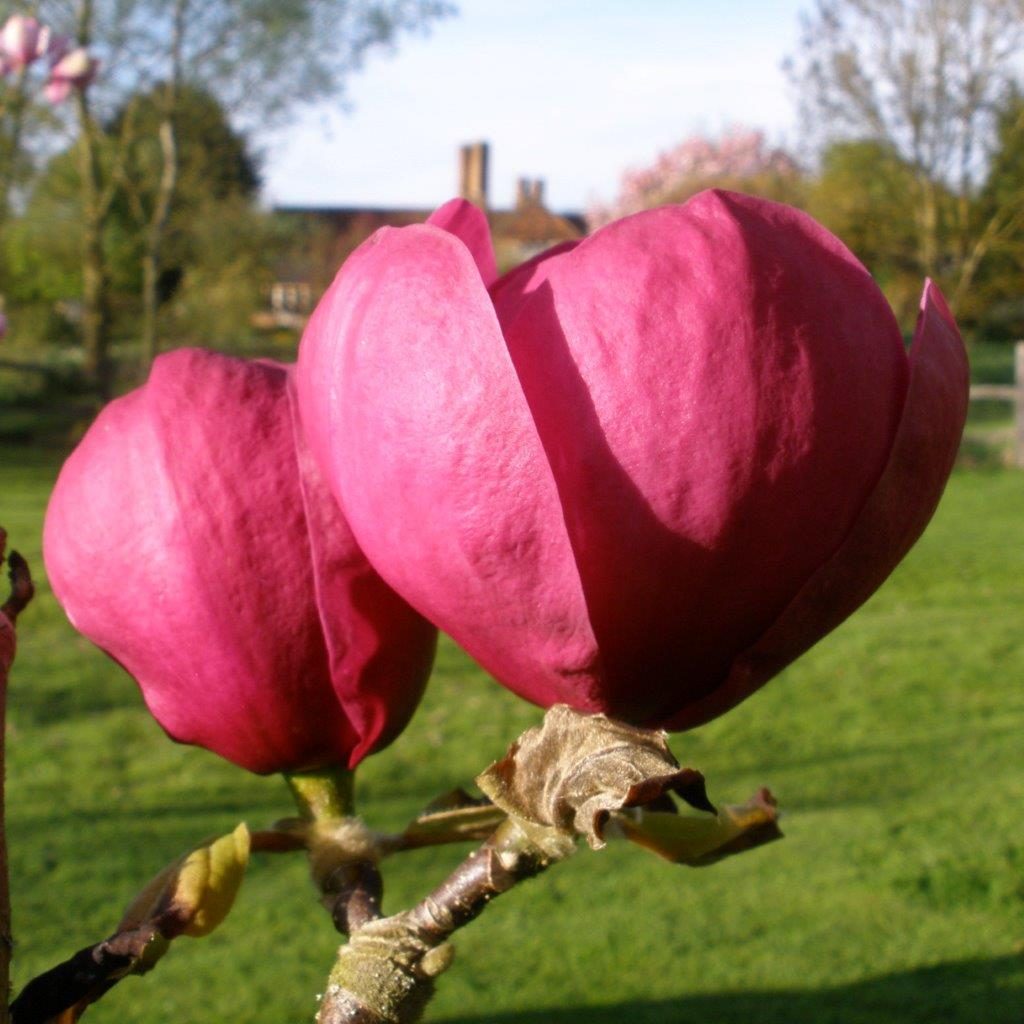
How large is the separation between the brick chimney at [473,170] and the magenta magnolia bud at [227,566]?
944 centimetres

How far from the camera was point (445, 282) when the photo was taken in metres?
0.28

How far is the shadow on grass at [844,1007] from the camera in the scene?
2.05 metres

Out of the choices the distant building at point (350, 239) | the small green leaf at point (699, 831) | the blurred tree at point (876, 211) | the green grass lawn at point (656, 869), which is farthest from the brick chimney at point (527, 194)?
the small green leaf at point (699, 831)

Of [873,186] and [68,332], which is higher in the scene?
[873,186]

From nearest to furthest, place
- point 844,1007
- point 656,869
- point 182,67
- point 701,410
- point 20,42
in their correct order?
point 701,410
point 20,42
point 844,1007
point 656,869
point 182,67

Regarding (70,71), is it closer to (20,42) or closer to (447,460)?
(20,42)

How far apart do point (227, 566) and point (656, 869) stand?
2393 mm

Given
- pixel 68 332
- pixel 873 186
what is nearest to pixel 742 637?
pixel 873 186

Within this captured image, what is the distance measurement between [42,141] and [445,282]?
10.5m

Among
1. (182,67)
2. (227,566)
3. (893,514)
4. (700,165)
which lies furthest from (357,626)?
(700,165)

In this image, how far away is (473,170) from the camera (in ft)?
34.0

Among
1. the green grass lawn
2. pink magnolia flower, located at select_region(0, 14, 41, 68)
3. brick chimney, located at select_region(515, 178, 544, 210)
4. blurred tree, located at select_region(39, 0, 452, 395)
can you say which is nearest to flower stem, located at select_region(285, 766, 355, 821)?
pink magnolia flower, located at select_region(0, 14, 41, 68)

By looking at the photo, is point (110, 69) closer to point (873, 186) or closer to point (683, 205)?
point (873, 186)

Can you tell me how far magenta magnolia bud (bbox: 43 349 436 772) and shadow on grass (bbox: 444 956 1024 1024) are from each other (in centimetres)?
185
